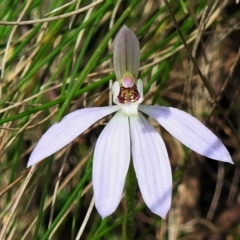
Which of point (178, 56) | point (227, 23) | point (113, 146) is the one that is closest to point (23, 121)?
point (113, 146)

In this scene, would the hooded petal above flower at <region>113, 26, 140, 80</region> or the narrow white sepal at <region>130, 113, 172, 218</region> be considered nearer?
the narrow white sepal at <region>130, 113, 172, 218</region>

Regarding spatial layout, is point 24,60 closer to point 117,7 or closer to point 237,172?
point 117,7

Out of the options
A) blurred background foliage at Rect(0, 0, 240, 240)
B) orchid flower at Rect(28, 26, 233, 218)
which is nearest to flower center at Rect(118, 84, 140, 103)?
orchid flower at Rect(28, 26, 233, 218)

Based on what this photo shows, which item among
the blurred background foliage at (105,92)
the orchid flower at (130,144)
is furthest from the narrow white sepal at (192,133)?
the blurred background foliage at (105,92)

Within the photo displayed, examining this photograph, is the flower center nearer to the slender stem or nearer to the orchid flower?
the orchid flower

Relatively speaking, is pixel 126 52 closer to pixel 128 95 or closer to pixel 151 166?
pixel 128 95

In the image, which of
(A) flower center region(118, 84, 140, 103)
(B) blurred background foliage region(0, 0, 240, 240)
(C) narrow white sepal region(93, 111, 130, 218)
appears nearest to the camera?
(C) narrow white sepal region(93, 111, 130, 218)
